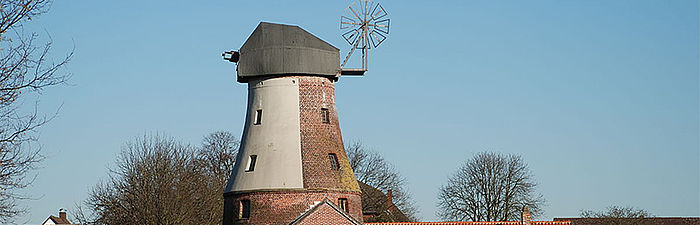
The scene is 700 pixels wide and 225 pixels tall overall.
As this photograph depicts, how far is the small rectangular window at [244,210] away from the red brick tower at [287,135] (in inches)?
1.4

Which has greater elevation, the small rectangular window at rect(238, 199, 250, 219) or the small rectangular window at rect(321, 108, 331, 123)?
the small rectangular window at rect(321, 108, 331, 123)

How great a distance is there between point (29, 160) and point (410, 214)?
42443 millimetres

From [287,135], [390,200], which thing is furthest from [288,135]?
[390,200]

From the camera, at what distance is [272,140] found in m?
35.2

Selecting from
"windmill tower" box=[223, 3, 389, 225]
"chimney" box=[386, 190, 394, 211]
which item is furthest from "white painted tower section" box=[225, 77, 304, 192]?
"chimney" box=[386, 190, 394, 211]

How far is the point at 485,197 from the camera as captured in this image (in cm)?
5475

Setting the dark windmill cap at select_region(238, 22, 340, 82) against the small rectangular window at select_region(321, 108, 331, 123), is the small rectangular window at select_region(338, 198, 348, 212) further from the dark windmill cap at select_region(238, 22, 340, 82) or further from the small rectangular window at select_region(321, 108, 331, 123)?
the dark windmill cap at select_region(238, 22, 340, 82)

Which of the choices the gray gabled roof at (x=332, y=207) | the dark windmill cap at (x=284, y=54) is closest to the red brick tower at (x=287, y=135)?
Answer: the dark windmill cap at (x=284, y=54)

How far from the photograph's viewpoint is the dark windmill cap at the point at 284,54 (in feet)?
116

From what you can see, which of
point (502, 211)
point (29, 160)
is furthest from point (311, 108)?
point (502, 211)

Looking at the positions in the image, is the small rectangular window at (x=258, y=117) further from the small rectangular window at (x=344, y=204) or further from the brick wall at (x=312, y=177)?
the small rectangular window at (x=344, y=204)

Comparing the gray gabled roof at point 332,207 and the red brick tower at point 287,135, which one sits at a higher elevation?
the red brick tower at point 287,135

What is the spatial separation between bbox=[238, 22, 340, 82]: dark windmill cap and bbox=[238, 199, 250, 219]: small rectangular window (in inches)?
185

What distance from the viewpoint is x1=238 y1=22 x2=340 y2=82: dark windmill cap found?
35.5m
